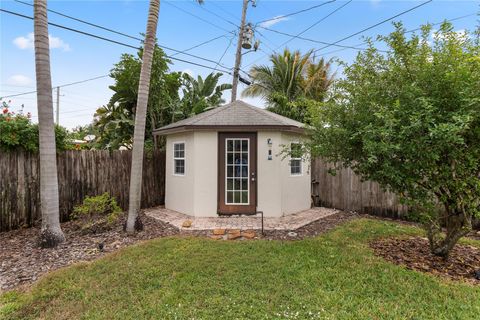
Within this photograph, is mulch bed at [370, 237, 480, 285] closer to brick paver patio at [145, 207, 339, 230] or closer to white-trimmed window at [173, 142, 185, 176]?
brick paver patio at [145, 207, 339, 230]

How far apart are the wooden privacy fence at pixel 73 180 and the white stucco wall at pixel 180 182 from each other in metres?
0.59

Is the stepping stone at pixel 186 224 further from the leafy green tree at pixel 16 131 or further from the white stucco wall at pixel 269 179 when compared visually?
the leafy green tree at pixel 16 131

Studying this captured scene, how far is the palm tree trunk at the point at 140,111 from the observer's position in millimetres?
5121

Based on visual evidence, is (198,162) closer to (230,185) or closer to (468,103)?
(230,185)

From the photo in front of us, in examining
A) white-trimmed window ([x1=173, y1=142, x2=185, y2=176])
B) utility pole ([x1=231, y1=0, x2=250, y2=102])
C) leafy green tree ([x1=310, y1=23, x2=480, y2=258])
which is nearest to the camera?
leafy green tree ([x1=310, y1=23, x2=480, y2=258])

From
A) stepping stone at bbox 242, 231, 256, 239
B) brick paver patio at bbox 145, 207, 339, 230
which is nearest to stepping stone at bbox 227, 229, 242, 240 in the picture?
stepping stone at bbox 242, 231, 256, 239

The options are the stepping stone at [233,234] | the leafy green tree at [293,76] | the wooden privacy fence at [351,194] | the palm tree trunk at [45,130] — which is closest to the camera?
the palm tree trunk at [45,130]

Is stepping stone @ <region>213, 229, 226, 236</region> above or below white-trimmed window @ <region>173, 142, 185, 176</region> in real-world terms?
below

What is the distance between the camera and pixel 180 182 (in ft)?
24.1

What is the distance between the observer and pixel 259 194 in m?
6.78

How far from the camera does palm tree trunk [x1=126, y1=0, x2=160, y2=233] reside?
512 cm

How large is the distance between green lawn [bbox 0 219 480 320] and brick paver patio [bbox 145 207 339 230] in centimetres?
156

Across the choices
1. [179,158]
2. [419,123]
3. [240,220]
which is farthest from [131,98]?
[419,123]

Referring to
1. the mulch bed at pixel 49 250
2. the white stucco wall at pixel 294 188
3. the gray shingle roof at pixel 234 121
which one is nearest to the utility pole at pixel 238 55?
the gray shingle roof at pixel 234 121
